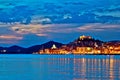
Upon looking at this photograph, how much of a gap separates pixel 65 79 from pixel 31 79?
4.25 metres

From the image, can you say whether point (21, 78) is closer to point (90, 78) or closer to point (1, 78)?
point (1, 78)

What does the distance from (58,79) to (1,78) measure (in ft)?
24.8

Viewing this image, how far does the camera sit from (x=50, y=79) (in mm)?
48188

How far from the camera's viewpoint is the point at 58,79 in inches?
1852

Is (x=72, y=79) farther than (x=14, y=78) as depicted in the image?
No

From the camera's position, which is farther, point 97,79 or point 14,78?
point 14,78

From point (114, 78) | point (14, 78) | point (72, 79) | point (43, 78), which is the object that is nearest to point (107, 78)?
point (114, 78)

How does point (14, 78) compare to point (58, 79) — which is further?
point (14, 78)

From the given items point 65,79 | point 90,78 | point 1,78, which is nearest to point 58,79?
point 65,79

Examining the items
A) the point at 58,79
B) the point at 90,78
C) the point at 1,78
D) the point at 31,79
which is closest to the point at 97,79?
the point at 90,78

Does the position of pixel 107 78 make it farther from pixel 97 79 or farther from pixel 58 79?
pixel 58 79

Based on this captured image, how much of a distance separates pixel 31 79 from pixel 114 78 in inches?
389

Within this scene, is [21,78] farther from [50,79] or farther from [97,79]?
[97,79]

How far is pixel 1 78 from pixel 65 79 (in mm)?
8390
